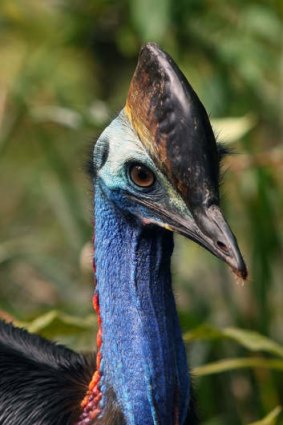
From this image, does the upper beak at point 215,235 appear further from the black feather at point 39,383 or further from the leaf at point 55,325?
the leaf at point 55,325

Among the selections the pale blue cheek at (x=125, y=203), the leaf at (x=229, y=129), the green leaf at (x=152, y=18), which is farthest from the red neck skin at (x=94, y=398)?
the green leaf at (x=152, y=18)

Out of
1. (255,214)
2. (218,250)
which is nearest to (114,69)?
(255,214)

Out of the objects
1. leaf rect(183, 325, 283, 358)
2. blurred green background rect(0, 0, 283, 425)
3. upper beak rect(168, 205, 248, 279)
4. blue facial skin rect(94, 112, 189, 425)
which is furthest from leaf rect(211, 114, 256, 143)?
upper beak rect(168, 205, 248, 279)

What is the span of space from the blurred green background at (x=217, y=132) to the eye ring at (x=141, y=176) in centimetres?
103

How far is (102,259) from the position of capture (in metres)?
2.82

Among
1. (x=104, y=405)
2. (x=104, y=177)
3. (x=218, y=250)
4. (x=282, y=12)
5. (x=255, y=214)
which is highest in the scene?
(x=282, y=12)

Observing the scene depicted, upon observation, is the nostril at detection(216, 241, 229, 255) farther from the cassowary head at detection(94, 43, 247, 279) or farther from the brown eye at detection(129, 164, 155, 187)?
the brown eye at detection(129, 164, 155, 187)

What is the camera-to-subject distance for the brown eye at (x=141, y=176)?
2629 mm

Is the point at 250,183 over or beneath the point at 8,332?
over

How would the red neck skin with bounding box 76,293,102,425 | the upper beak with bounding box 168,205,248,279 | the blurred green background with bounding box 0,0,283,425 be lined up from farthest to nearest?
the blurred green background with bounding box 0,0,283,425 → the red neck skin with bounding box 76,293,102,425 → the upper beak with bounding box 168,205,248,279

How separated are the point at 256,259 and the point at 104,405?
1.96m

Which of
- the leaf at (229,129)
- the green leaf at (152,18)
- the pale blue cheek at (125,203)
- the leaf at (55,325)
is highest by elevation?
the green leaf at (152,18)

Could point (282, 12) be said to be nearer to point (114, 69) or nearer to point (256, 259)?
point (256, 259)

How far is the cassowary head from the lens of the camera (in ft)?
8.27
